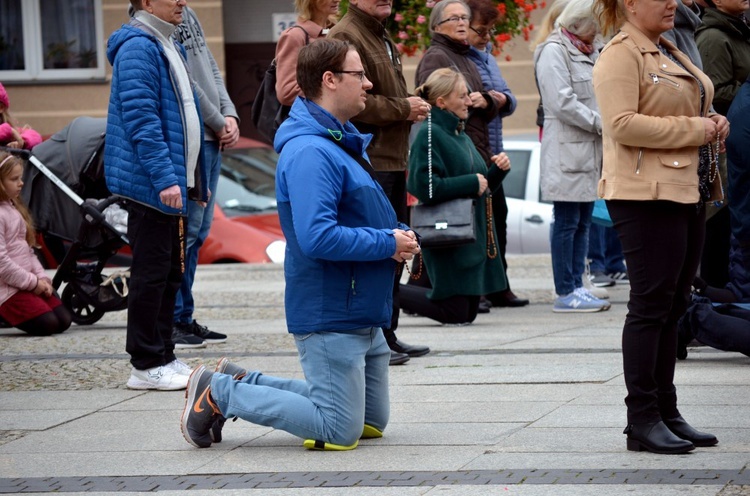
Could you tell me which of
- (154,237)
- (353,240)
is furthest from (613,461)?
(154,237)

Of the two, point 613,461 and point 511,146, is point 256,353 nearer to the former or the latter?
point 613,461

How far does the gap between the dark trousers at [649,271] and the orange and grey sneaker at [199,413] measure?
160cm

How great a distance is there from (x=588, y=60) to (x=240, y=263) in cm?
504

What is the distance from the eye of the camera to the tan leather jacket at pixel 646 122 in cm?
497

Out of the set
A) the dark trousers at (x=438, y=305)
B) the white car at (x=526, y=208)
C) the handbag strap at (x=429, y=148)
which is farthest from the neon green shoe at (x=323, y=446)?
the white car at (x=526, y=208)

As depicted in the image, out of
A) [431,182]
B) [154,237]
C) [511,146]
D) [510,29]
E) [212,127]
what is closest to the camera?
[154,237]

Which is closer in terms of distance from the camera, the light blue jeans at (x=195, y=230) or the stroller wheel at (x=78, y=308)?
the light blue jeans at (x=195, y=230)

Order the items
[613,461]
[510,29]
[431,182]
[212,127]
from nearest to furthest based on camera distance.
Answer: [613,461] < [212,127] < [431,182] < [510,29]

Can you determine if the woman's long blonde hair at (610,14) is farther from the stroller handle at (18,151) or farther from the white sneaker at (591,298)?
the stroller handle at (18,151)

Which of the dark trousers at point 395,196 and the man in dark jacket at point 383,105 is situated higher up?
the man in dark jacket at point 383,105

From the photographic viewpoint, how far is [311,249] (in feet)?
16.8

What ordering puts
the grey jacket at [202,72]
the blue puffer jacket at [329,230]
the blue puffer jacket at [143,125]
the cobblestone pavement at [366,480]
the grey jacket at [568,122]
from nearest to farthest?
the cobblestone pavement at [366,480] → the blue puffer jacket at [329,230] → the blue puffer jacket at [143,125] → the grey jacket at [202,72] → the grey jacket at [568,122]

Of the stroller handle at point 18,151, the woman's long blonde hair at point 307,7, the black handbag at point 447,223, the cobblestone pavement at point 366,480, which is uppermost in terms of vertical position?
the woman's long blonde hair at point 307,7

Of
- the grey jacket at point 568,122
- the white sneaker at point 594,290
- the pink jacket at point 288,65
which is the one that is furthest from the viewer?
the white sneaker at point 594,290
